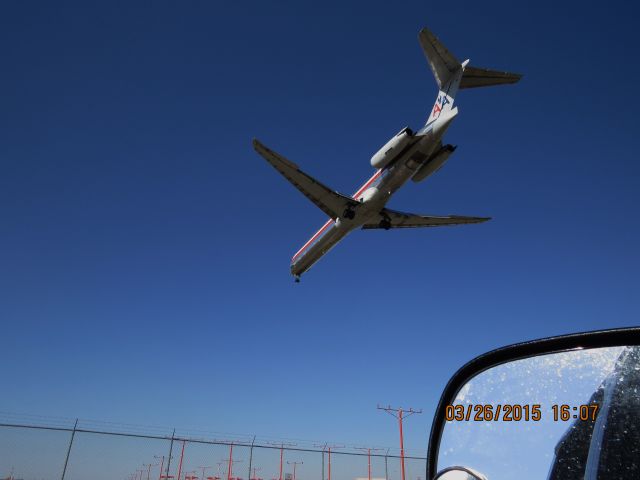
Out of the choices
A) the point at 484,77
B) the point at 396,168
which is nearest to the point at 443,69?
the point at 484,77

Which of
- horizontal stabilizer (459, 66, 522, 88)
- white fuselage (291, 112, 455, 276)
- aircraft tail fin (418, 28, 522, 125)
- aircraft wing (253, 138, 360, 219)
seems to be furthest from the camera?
horizontal stabilizer (459, 66, 522, 88)

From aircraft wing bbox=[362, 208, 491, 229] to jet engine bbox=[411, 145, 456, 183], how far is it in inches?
175

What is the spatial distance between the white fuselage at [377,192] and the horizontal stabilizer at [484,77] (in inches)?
302

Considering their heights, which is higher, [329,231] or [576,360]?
[329,231]

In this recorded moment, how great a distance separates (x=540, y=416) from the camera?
56.4 inches

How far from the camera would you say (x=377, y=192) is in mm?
25812

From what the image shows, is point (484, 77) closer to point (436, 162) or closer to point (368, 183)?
point (436, 162)

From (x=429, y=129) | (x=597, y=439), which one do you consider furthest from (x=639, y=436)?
(x=429, y=129)

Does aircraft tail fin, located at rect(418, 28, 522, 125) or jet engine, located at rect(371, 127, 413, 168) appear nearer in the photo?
jet engine, located at rect(371, 127, 413, 168)

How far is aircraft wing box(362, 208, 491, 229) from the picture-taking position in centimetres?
2992

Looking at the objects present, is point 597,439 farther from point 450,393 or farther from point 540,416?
point 450,393

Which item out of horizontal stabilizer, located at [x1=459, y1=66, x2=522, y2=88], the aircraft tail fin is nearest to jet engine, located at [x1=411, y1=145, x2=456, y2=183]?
the aircraft tail fin

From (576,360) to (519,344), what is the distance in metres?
0.24

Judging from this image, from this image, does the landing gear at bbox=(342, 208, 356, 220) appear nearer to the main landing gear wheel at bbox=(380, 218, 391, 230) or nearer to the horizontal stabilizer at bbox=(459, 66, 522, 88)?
the main landing gear wheel at bbox=(380, 218, 391, 230)
